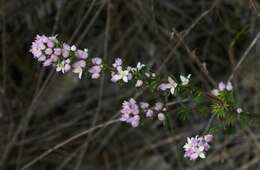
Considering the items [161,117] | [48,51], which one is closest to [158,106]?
[161,117]

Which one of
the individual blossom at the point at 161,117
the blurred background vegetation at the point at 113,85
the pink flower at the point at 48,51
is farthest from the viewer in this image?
the blurred background vegetation at the point at 113,85

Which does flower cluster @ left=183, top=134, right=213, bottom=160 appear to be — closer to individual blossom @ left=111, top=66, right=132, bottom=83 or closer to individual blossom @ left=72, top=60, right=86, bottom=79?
individual blossom @ left=111, top=66, right=132, bottom=83

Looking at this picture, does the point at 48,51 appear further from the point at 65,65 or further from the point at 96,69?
the point at 96,69

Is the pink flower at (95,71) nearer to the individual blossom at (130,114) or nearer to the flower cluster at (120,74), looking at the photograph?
the flower cluster at (120,74)

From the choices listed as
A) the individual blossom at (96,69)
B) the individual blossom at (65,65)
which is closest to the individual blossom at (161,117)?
the individual blossom at (96,69)

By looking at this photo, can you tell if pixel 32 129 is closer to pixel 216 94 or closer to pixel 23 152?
pixel 23 152

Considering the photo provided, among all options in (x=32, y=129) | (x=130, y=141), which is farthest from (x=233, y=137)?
(x=32, y=129)

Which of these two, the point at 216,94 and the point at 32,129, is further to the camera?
the point at 32,129

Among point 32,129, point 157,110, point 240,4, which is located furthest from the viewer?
point 32,129
